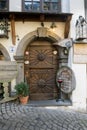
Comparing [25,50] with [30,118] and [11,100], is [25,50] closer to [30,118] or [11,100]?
[11,100]

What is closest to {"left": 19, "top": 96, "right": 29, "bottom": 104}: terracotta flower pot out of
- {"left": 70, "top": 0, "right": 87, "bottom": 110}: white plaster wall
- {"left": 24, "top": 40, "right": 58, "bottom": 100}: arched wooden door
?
{"left": 24, "top": 40, "right": 58, "bottom": 100}: arched wooden door

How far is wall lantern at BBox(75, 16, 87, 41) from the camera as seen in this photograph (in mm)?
10031

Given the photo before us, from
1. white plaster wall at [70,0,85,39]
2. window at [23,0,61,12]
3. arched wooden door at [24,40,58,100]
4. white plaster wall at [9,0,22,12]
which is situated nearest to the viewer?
white plaster wall at [70,0,85,39]

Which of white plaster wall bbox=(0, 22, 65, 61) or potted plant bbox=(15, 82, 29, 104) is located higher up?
white plaster wall bbox=(0, 22, 65, 61)

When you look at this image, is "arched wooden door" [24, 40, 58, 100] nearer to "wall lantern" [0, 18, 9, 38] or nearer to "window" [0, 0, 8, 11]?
"wall lantern" [0, 18, 9, 38]

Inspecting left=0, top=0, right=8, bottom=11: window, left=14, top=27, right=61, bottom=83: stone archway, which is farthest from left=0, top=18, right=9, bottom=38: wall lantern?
left=14, top=27, right=61, bottom=83: stone archway

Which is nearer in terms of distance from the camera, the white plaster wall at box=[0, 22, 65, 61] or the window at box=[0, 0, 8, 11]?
the white plaster wall at box=[0, 22, 65, 61]

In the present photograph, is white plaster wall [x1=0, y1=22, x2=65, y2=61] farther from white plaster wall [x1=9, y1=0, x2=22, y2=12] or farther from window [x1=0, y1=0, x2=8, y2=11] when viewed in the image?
window [x1=0, y1=0, x2=8, y2=11]

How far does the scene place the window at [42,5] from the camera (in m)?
10.6

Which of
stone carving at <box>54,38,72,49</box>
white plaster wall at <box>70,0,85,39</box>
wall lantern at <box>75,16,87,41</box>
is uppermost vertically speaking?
white plaster wall at <box>70,0,85,39</box>

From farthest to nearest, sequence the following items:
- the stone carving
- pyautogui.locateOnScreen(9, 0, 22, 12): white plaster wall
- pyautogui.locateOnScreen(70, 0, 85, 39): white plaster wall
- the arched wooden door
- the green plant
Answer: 1. the arched wooden door
2. pyautogui.locateOnScreen(9, 0, 22, 12): white plaster wall
3. pyautogui.locateOnScreen(70, 0, 85, 39): white plaster wall
4. the stone carving
5. the green plant

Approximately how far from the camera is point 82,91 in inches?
408

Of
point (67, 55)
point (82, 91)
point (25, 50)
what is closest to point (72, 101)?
point (82, 91)

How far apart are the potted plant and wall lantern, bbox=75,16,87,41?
2.34 meters
